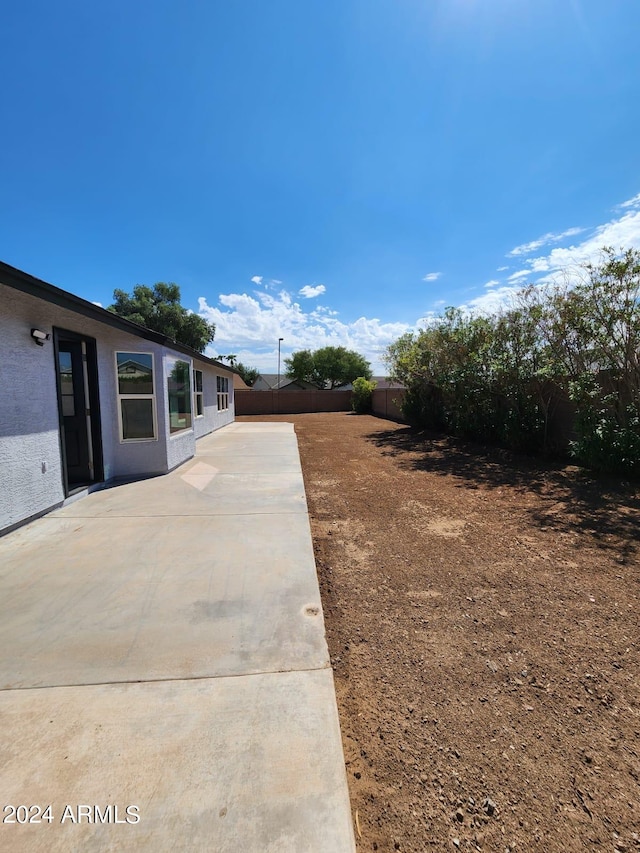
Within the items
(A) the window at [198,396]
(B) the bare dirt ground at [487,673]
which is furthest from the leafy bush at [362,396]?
(B) the bare dirt ground at [487,673]

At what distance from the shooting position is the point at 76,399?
227 inches

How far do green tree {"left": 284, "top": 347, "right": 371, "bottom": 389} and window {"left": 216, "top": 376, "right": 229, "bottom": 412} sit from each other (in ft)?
109

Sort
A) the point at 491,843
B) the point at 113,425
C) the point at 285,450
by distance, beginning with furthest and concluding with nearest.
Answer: the point at 285,450
the point at 113,425
the point at 491,843

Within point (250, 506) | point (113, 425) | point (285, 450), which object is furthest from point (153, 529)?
point (285, 450)

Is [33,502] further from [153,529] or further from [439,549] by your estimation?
[439,549]

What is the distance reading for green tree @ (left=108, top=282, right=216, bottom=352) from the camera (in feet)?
→ 101

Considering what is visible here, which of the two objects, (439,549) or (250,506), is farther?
(250,506)

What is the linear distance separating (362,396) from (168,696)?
24.0 meters

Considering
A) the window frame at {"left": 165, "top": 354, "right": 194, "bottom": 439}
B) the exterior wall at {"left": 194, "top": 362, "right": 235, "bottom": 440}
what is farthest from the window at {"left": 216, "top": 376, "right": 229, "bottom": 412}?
the window frame at {"left": 165, "top": 354, "right": 194, "bottom": 439}

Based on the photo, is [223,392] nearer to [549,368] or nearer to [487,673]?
[549,368]

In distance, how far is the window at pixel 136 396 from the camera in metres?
6.45

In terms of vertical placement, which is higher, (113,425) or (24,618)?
(113,425)

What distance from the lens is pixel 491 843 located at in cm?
138

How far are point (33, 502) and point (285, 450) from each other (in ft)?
19.4
